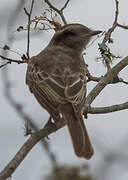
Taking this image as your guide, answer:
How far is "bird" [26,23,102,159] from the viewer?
16.4 ft

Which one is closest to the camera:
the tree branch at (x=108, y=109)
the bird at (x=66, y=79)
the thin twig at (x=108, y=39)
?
the bird at (x=66, y=79)

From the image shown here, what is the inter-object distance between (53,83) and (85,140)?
99cm

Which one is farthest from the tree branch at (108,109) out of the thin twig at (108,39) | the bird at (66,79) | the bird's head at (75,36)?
the bird's head at (75,36)

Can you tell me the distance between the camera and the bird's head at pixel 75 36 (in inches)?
270

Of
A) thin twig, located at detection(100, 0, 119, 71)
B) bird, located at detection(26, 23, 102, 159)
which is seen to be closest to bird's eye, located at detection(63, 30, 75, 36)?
bird, located at detection(26, 23, 102, 159)

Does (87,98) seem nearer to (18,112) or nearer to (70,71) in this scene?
(70,71)

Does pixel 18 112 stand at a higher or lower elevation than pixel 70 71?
higher

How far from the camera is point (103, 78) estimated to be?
556 centimetres

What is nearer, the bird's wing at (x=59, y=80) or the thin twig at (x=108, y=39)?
the bird's wing at (x=59, y=80)

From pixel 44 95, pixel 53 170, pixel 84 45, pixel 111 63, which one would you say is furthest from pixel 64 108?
pixel 53 170

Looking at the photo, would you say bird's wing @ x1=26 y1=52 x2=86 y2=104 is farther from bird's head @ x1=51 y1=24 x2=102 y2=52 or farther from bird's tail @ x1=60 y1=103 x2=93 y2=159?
bird's head @ x1=51 y1=24 x2=102 y2=52

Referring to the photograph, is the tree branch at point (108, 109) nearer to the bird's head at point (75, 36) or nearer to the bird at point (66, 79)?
the bird at point (66, 79)

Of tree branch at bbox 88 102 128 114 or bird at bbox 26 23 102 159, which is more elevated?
bird at bbox 26 23 102 159

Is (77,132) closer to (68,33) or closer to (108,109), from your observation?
(108,109)
